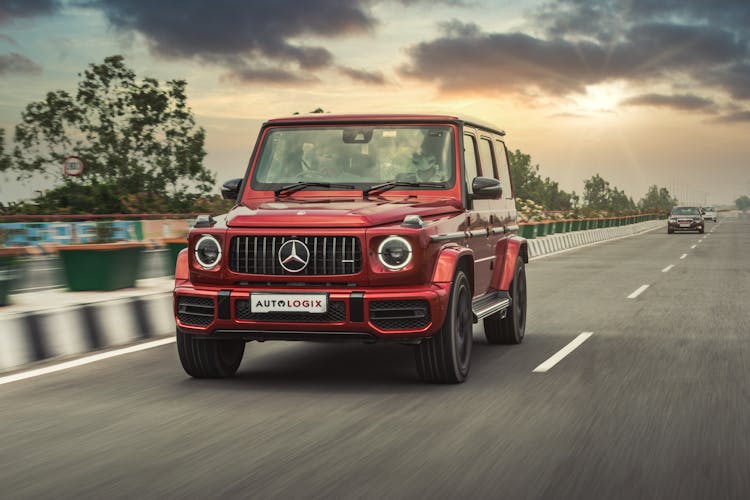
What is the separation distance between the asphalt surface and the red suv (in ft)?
1.48

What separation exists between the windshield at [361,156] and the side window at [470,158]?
22 centimetres

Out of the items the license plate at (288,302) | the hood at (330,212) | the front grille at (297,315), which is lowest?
the front grille at (297,315)

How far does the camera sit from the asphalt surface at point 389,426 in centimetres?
488

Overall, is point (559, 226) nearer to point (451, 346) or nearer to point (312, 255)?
point (451, 346)

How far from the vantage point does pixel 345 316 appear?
7.09 metres

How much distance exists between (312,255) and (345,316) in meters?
0.48

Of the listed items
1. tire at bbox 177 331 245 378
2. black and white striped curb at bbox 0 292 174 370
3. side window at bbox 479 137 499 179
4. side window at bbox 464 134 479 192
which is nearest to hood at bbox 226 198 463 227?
side window at bbox 464 134 479 192

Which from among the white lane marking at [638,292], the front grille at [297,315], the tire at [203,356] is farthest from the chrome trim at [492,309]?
the white lane marking at [638,292]

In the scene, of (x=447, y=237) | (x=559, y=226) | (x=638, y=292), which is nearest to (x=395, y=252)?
(x=447, y=237)

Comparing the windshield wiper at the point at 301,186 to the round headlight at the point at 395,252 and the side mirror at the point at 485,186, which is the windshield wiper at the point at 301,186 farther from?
the round headlight at the point at 395,252

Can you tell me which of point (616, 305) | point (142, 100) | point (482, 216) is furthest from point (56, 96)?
point (482, 216)

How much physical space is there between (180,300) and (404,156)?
221 centimetres

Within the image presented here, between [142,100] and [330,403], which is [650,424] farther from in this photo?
[142,100]

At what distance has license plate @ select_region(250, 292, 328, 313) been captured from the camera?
23.3 ft
